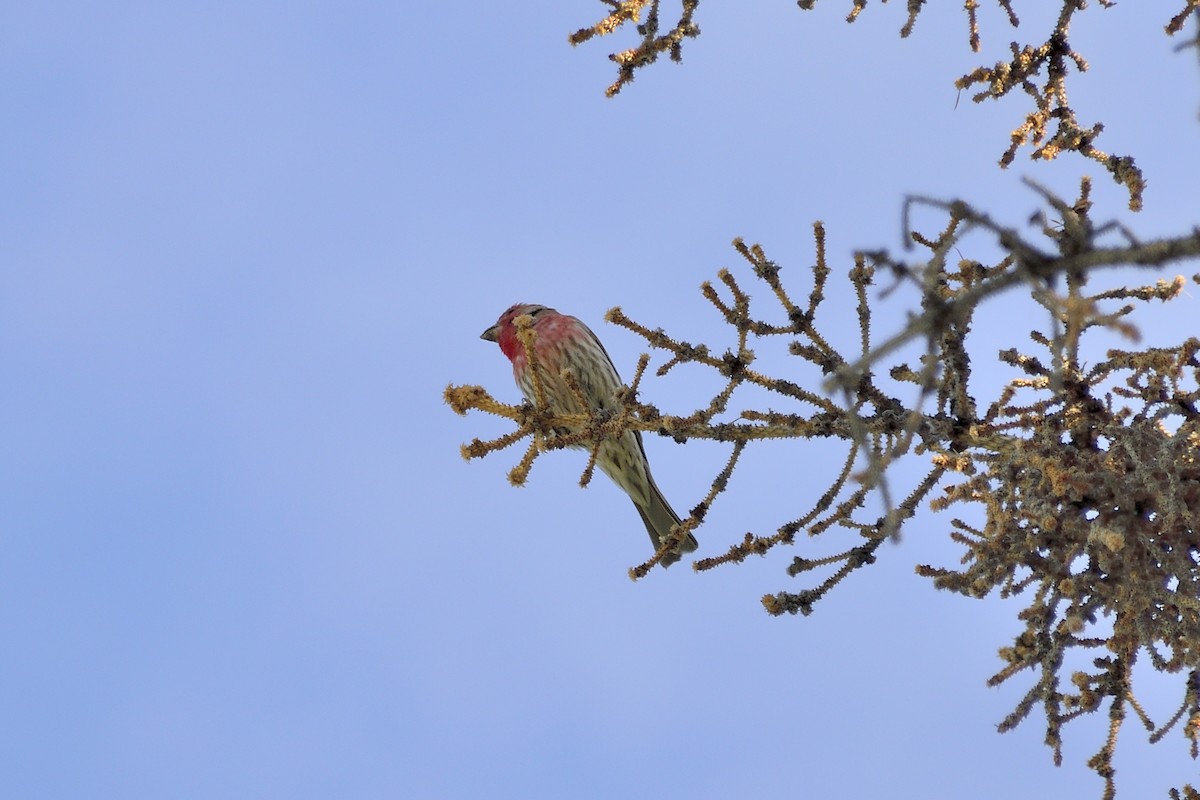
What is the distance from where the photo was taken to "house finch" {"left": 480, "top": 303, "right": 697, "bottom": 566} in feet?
23.2

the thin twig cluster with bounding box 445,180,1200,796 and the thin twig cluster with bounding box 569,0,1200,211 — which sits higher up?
the thin twig cluster with bounding box 569,0,1200,211

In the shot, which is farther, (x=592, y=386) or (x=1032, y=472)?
(x=592, y=386)

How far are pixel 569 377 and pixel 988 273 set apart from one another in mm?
1695

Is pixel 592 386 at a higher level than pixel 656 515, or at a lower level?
higher

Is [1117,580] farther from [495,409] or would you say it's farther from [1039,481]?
[495,409]

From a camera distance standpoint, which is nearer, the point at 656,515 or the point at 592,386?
the point at 592,386

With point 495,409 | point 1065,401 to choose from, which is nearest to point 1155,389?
point 1065,401

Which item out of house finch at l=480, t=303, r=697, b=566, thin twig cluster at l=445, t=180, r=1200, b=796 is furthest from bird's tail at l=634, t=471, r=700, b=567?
thin twig cluster at l=445, t=180, r=1200, b=796

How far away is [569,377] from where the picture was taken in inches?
165

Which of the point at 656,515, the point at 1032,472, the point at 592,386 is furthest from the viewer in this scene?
the point at 656,515

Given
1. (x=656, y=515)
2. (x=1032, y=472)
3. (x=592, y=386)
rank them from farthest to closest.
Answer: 1. (x=656, y=515)
2. (x=592, y=386)
3. (x=1032, y=472)

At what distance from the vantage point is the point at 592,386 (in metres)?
7.12

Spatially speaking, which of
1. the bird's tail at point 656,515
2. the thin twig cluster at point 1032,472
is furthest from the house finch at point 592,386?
the thin twig cluster at point 1032,472

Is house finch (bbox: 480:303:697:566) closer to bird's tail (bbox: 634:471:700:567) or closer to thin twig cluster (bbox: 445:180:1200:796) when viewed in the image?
bird's tail (bbox: 634:471:700:567)
